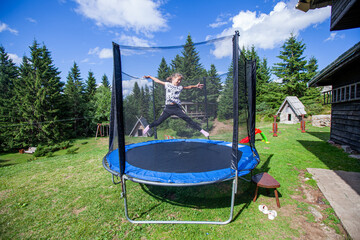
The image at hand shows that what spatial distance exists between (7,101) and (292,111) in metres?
18.8

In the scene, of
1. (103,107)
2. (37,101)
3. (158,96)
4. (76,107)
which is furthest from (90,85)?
(158,96)

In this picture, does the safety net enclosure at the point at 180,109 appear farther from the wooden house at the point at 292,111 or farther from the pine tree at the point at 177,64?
the wooden house at the point at 292,111

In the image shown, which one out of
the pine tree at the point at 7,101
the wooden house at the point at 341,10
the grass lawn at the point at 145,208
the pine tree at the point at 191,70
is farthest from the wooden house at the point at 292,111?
the pine tree at the point at 7,101

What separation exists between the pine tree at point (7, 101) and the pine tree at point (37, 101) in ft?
1.52

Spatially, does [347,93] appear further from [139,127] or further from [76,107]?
[76,107]

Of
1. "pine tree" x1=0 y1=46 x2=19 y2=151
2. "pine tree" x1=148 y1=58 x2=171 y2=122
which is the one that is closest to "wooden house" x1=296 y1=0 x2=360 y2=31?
"pine tree" x1=148 y1=58 x2=171 y2=122

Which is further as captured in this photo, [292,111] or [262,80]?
[262,80]

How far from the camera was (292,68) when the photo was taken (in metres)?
13.6

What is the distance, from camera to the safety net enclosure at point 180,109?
4.68ft

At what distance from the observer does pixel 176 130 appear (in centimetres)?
336

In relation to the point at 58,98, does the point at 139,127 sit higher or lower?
lower

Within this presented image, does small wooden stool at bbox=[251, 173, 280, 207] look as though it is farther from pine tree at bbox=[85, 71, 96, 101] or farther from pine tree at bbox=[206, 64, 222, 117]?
pine tree at bbox=[85, 71, 96, 101]

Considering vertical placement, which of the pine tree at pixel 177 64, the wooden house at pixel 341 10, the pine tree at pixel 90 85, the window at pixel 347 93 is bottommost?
the window at pixel 347 93

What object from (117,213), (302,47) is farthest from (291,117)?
(117,213)
